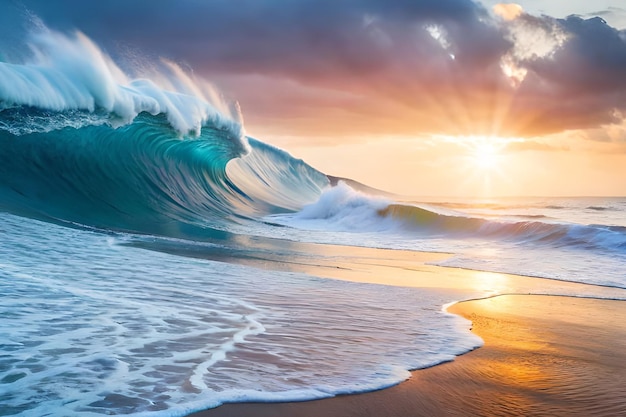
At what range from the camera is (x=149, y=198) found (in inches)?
595

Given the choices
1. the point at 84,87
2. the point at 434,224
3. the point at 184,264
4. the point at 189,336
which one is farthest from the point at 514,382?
the point at 434,224

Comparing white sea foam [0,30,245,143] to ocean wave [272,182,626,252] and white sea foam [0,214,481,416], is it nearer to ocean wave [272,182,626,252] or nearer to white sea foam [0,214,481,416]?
ocean wave [272,182,626,252]

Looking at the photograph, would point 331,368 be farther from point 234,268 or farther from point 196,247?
point 196,247

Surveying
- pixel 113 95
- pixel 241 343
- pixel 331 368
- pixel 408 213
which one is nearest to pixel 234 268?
pixel 241 343

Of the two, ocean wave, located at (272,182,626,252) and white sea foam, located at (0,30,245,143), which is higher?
white sea foam, located at (0,30,245,143)

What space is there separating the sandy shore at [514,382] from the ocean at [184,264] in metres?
0.12

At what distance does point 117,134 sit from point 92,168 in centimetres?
172

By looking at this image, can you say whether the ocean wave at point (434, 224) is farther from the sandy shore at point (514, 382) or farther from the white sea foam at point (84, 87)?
the sandy shore at point (514, 382)

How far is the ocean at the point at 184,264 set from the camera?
112 inches

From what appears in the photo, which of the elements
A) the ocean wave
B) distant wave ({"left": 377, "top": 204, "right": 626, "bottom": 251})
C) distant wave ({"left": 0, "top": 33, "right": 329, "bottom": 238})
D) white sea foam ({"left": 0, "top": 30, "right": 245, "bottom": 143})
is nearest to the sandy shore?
distant wave ({"left": 0, "top": 33, "right": 329, "bottom": 238})

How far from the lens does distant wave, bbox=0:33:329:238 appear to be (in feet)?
39.2

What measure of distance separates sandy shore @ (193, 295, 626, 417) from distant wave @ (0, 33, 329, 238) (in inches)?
326

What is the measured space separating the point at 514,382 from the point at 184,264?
4.72 m

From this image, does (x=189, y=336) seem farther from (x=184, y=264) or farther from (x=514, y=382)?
(x=184, y=264)
